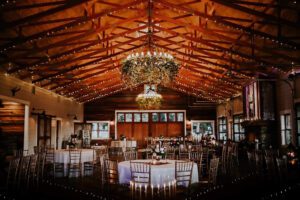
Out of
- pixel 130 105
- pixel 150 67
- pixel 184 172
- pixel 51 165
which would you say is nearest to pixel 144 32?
pixel 150 67

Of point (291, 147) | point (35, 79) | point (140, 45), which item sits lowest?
point (291, 147)

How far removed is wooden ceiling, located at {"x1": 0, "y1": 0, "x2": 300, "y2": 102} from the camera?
28.9 ft

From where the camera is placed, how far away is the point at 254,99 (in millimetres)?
13883

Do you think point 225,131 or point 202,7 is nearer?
point 202,7

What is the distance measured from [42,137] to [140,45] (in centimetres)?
591

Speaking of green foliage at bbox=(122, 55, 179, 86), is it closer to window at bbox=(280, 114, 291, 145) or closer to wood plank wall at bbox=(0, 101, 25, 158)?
window at bbox=(280, 114, 291, 145)

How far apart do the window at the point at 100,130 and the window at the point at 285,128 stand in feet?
44.0

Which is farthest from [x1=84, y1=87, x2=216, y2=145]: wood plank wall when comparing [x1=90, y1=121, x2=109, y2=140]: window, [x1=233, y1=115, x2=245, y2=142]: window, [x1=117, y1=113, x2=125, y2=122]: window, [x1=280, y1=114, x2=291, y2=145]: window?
[x1=280, y1=114, x2=291, y2=145]: window

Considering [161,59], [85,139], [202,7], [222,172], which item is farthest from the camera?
[85,139]

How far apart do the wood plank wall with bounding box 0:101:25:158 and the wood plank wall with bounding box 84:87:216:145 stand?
33.0ft

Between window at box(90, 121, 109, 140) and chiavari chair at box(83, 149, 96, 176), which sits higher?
window at box(90, 121, 109, 140)

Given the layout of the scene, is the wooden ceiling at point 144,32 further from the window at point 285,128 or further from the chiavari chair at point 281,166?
the chiavari chair at point 281,166

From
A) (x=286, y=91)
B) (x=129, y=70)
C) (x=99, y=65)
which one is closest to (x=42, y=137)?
(x=99, y=65)

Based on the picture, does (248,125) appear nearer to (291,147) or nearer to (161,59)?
(291,147)
